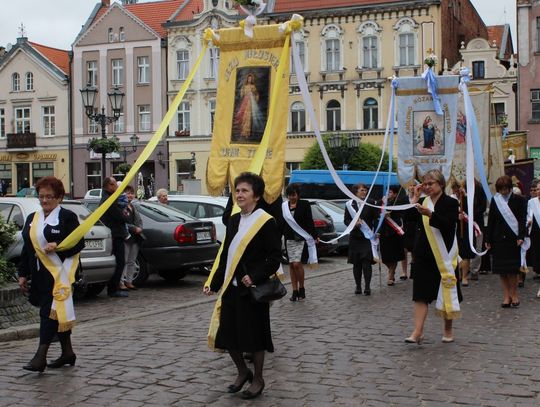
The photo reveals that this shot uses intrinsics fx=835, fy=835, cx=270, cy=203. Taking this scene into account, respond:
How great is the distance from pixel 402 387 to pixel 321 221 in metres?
12.9

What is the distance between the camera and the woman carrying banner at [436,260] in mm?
8664

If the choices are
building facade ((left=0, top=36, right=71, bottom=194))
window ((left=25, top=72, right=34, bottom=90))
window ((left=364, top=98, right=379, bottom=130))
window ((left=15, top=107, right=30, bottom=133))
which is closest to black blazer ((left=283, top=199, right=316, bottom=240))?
window ((left=364, top=98, right=379, bottom=130))

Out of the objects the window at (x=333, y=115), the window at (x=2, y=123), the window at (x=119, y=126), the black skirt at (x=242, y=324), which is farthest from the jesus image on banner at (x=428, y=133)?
the window at (x=2, y=123)

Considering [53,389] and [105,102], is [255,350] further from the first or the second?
[105,102]

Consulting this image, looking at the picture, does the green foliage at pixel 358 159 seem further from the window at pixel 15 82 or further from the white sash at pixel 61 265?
the white sash at pixel 61 265

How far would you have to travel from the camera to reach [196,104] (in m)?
53.5

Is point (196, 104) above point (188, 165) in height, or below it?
above

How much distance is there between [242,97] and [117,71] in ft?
152

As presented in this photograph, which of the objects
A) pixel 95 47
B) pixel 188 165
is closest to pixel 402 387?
pixel 188 165

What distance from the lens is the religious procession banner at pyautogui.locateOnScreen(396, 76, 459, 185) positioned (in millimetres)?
15391

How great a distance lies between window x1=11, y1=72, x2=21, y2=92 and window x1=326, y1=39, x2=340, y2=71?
21325mm

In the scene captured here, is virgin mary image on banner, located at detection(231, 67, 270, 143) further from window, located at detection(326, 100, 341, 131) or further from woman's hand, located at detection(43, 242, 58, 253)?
window, located at detection(326, 100, 341, 131)

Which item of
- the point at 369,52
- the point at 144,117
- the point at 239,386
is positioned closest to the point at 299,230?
the point at 239,386

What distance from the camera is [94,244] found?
12531mm
